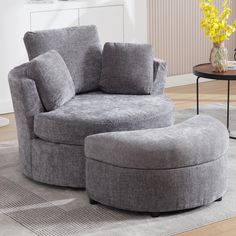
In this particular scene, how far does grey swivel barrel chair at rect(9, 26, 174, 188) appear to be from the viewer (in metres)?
4.09

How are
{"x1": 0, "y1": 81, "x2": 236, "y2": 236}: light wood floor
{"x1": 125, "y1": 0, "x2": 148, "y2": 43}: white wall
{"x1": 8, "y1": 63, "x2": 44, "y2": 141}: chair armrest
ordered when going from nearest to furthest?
{"x1": 8, "y1": 63, "x2": 44, "y2": 141}: chair armrest → {"x1": 0, "y1": 81, "x2": 236, "y2": 236}: light wood floor → {"x1": 125, "y1": 0, "x2": 148, "y2": 43}: white wall

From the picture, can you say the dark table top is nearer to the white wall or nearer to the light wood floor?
the light wood floor

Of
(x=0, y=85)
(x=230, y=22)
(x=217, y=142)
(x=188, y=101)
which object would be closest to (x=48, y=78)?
(x=217, y=142)

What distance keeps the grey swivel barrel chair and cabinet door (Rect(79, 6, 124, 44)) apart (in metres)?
1.76

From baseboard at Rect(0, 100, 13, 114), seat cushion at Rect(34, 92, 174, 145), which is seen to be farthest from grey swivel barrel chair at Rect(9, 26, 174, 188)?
baseboard at Rect(0, 100, 13, 114)

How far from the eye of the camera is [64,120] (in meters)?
4.12

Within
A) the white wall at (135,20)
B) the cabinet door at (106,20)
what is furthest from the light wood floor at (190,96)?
the cabinet door at (106,20)

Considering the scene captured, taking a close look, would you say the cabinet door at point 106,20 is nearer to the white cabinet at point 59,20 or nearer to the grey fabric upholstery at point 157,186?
the white cabinet at point 59,20

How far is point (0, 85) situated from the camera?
6047 mm

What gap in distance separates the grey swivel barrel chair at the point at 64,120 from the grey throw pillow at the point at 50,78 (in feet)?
0.12

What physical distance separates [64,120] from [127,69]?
86 centimetres

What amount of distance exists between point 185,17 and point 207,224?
4033 mm

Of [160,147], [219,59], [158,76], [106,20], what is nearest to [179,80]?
[106,20]

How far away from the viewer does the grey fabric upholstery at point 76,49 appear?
468 cm
